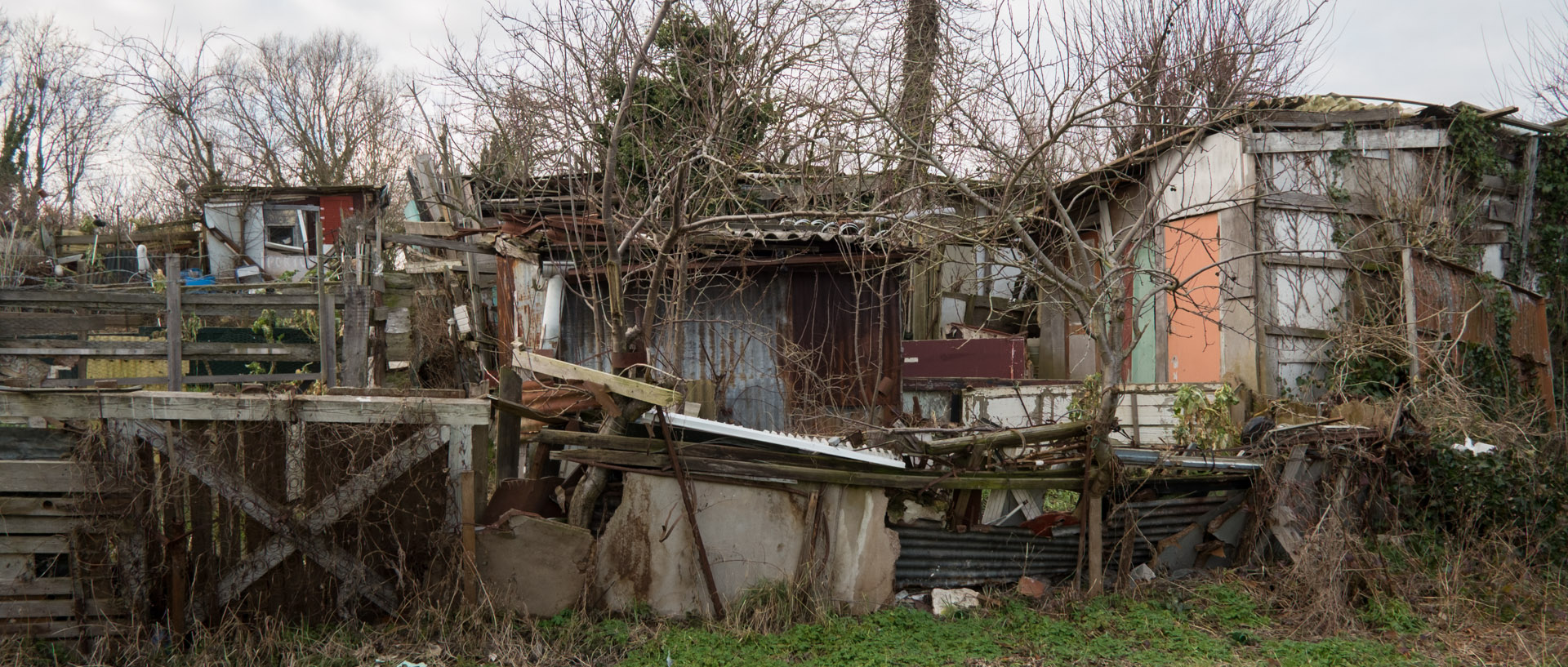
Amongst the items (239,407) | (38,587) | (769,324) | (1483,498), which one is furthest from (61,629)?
(1483,498)

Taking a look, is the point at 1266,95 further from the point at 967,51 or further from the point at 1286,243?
the point at 967,51

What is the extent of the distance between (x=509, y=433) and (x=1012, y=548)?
11.1 feet

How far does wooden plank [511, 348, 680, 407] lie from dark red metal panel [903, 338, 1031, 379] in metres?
4.77

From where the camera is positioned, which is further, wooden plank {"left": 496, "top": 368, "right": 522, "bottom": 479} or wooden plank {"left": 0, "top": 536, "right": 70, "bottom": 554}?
wooden plank {"left": 496, "top": 368, "right": 522, "bottom": 479}

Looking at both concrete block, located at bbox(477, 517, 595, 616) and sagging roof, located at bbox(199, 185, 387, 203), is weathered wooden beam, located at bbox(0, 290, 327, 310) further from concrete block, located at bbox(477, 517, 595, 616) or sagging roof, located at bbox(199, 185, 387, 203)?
sagging roof, located at bbox(199, 185, 387, 203)

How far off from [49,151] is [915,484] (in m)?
32.1

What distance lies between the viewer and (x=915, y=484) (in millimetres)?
5766

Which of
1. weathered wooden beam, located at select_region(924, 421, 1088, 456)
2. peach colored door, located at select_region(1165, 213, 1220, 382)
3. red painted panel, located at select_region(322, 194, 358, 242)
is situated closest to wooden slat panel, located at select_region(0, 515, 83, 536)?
weathered wooden beam, located at select_region(924, 421, 1088, 456)

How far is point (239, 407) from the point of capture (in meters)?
4.91

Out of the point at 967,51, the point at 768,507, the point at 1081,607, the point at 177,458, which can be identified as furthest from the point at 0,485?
the point at 967,51

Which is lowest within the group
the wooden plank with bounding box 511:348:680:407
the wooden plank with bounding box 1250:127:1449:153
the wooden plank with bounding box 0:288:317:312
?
the wooden plank with bounding box 511:348:680:407

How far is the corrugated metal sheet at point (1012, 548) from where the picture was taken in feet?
19.4

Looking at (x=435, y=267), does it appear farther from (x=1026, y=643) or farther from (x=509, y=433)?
(x=1026, y=643)

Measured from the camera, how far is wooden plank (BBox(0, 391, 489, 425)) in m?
4.73
